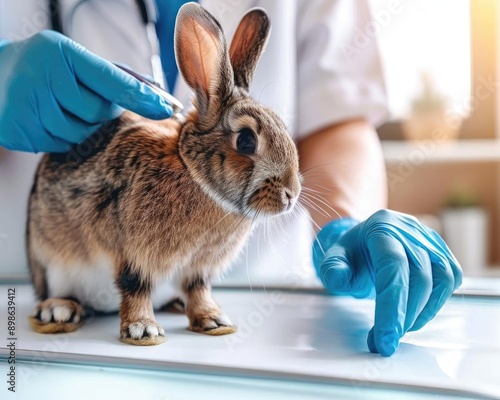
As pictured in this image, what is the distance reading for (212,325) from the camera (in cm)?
50

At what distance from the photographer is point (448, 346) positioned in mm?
496

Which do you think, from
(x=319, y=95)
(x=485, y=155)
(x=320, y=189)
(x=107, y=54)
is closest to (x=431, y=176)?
(x=485, y=155)

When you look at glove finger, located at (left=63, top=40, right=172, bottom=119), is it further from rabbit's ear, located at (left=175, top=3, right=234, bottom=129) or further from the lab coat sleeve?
the lab coat sleeve

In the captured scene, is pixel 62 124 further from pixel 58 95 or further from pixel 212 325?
pixel 212 325

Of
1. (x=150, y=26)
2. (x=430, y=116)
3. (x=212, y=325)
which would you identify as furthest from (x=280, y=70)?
(x=430, y=116)

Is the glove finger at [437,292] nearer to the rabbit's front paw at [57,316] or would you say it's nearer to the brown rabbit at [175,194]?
the brown rabbit at [175,194]

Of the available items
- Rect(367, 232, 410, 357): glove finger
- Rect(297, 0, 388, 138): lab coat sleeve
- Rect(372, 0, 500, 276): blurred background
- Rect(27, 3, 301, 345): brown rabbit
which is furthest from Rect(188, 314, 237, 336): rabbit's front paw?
Rect(372, 0, 500, 276): blurred background

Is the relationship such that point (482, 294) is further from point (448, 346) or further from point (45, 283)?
point (45, 283)

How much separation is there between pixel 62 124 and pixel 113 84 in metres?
0.06

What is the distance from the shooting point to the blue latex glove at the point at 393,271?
471mm

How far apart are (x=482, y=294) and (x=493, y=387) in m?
0.25

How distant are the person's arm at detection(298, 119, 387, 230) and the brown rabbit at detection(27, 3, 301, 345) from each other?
170mm

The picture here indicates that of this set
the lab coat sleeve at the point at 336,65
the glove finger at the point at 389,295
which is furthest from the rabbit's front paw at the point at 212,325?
the lab coat sleeve at the point at 336,65

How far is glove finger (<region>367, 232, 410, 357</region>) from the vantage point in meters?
0.47
